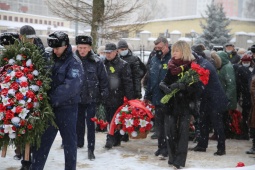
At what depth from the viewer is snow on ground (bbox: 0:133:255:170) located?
21.3 feet

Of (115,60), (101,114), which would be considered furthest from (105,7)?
(115,60)

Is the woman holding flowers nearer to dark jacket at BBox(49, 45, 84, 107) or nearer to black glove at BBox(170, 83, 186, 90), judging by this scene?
Answer: black glove at BBox(170, 83, 186, 90)

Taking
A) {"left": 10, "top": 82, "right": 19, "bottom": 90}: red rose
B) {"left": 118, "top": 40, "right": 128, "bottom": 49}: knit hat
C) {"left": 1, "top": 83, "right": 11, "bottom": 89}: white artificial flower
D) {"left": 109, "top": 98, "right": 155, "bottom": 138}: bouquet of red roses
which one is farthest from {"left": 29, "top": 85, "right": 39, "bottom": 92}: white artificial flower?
{"left": 118, "top": 40, "right": 128, "bottom": 49}: knit hat

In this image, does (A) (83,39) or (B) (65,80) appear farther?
(A) (83,39)

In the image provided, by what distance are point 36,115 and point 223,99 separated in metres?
3.90

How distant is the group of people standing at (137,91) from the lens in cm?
506

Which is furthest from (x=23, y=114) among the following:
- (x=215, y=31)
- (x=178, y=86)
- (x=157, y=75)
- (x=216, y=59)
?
(x=215, y=31)

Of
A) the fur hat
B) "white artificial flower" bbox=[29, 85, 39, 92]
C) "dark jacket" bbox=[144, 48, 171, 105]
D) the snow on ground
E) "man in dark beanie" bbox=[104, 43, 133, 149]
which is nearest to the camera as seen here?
"white artificial flower" bbox=[29, 85, 39, 92]

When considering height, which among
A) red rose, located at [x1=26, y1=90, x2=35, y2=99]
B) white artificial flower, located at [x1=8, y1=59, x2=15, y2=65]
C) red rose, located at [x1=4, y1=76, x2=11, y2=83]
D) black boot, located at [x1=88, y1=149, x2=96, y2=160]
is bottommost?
black boot, located at [x1=88, y1=149, x2=96, y2=160]

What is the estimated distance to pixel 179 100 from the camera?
621 cm

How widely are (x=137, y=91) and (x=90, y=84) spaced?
1.68m

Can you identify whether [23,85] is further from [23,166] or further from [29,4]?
[29,4]

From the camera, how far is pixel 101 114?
10.1m

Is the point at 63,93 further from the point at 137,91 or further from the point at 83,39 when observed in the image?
the point at 137,91
